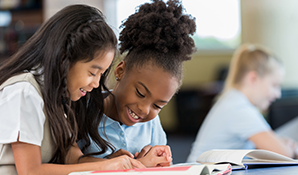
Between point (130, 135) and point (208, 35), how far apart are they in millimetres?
4056

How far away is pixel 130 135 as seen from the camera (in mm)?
1076

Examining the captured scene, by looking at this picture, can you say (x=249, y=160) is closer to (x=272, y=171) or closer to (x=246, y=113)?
(x=272, y=171)

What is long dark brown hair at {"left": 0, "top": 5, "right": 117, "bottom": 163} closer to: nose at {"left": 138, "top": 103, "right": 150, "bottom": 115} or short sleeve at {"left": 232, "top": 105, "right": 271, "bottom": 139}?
nose at {"left": 138, "top": 103, "right": 150, "bottom": 115}

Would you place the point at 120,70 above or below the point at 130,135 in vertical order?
above

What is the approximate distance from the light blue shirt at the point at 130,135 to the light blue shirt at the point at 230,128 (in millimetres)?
482

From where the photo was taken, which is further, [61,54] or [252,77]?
[252,77]

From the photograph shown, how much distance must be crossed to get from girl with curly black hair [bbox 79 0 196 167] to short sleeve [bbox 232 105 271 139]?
74 centimetres

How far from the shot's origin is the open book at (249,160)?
82cm

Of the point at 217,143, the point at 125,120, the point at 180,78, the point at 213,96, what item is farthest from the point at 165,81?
the point at 213,96

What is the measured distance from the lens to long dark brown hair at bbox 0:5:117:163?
75 cm

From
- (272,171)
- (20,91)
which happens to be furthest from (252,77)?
(20,91)

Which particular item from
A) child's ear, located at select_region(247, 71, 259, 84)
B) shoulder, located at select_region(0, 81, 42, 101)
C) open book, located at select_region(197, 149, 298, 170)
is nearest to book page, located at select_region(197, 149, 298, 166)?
open book, located at select_region(197, 149, 298, 170)

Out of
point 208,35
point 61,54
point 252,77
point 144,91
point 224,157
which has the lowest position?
point 208,35

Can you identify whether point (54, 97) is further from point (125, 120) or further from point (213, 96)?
point (213, 96)
